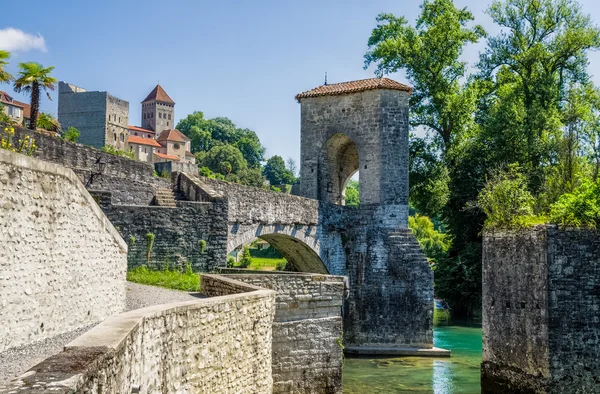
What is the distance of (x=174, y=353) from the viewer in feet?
23.6

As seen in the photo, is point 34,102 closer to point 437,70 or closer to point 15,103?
point 437,70

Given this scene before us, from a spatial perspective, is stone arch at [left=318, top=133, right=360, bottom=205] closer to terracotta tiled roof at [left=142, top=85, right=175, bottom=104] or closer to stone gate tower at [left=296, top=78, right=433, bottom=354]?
stone gate tower at [left=296, top=78, right=433, bottom=354]

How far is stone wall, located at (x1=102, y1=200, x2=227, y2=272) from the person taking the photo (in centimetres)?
1556

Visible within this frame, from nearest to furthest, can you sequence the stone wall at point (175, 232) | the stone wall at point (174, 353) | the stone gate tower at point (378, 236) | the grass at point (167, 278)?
the stone wall at point (174, 353)
the grass at point (167, 278)
the stone wall at point (175, 232)
the stone gate tower at point (378, 236)

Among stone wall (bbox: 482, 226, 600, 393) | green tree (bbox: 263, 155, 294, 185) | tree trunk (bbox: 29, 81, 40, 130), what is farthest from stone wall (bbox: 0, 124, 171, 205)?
green tree (bbox: 263, 155, 294, 185)

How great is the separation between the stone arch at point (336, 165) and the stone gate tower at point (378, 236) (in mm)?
881

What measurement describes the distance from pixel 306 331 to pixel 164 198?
621 cm

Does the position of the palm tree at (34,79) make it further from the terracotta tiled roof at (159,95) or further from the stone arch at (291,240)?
the terracotta tiled roof at (159,95)

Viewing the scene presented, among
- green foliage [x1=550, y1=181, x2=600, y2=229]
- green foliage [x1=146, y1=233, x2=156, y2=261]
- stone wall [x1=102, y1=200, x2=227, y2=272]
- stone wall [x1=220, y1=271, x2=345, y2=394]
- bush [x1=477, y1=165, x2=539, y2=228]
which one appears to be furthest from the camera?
bush [x1=477, y1=165, x2=539, y2=228]

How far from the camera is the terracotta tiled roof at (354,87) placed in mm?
25328

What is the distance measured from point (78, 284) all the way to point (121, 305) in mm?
1856

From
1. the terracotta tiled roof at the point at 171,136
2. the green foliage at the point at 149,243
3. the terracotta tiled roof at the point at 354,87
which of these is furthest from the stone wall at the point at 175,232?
the terracotta tiled roof at the point at 171,136

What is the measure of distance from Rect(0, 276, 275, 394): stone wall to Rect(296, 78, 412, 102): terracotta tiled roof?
14.9 meters

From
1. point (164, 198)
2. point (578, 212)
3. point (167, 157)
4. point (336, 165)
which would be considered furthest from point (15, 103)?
point (578, 212)
